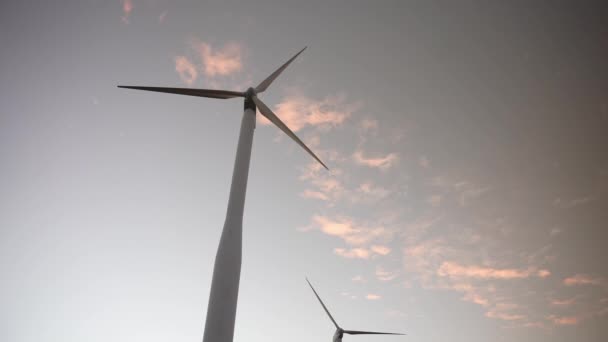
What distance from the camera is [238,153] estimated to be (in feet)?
56.1

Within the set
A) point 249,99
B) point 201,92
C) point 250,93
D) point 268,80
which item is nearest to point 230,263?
point 249,99

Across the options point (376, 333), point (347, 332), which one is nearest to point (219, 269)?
point (347, 332)

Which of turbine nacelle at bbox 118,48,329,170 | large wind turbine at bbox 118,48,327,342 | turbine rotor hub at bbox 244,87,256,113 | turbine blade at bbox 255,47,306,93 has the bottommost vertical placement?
large wind turbine at bbox 118,48,327,342

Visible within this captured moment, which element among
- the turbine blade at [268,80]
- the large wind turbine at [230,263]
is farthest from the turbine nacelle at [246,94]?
the large wind turbine at [230,263]

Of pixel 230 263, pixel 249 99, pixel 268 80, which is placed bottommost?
pixel 230 263

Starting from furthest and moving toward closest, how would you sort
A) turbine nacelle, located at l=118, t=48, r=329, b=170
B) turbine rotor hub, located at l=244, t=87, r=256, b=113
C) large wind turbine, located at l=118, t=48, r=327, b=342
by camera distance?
turbine nacelle, located at l=118, t=48, r=329, b=170
turbine rotor hub, located at l=244, t=87, r=256, b=113
large wind turbine, located at l=118, t=48, r=327, b=342

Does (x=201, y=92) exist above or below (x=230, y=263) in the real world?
above

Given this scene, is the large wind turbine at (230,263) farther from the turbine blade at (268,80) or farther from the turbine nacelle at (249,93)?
the turbine blade at (268,80)

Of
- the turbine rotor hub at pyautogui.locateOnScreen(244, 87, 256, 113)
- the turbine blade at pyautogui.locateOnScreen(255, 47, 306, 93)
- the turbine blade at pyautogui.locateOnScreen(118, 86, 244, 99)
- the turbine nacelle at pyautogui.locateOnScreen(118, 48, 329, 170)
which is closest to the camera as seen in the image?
the turbine rotor hub at pyautogui.locateOnScreen(244, 87, 256, 113)

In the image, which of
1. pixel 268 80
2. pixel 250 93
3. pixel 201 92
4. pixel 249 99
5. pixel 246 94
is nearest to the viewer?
pixel 249 99

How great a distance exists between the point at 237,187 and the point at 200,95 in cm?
1221

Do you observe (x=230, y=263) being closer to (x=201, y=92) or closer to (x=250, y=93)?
(x=250, y=93)

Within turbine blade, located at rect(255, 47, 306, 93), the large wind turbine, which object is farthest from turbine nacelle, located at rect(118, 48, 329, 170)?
the large wind turbine

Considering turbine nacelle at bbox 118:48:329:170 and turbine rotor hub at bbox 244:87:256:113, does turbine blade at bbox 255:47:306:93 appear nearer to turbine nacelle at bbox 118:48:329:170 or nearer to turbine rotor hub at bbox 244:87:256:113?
turbine nacelle at bbox 118:48:329:170
